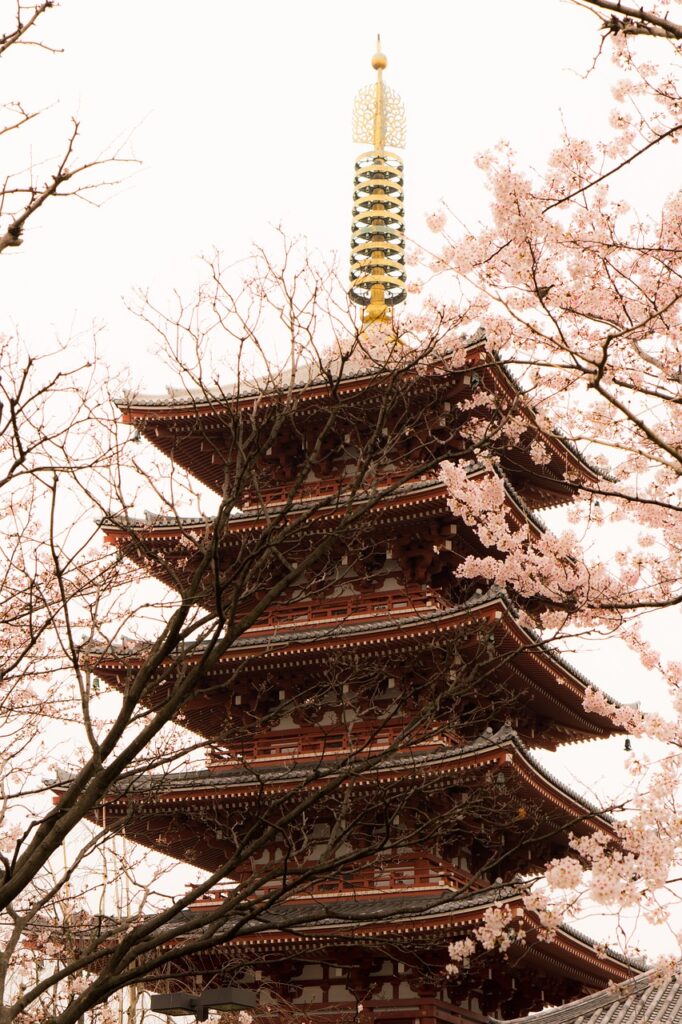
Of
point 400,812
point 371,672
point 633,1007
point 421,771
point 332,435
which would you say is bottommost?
point 633,1007

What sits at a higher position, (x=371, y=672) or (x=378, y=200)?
(x=378, y=200)

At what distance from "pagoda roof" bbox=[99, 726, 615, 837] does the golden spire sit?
32.9ft

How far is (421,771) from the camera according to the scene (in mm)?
17062

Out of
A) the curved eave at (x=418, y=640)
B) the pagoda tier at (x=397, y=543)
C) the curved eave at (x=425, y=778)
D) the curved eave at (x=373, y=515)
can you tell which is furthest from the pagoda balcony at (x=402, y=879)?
the curved eave at (x=373, y=515)

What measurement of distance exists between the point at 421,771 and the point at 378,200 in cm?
1410

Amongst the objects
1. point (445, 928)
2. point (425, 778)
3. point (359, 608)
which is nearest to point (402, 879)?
point (445, 928)

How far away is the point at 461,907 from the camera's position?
17.3 m

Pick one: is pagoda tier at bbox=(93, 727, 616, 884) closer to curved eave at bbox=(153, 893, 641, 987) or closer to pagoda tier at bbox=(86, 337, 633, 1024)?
pagoda tier at bbox=(86, 337, 633, 1024)

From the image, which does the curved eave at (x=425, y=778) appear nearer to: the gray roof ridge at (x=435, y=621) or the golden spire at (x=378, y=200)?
the gray roof ridge at (x=435, y=621)

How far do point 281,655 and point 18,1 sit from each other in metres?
13.5

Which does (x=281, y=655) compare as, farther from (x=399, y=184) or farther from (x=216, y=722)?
(x=399, y=184)

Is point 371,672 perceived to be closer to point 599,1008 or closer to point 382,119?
point 599,1008

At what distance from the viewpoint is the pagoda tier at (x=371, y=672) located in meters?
18.9

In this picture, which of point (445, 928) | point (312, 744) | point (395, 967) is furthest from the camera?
point (312, 744)
